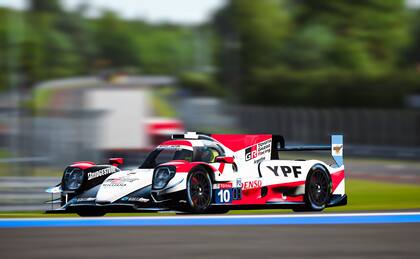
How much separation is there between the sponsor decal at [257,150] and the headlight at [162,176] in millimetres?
1203

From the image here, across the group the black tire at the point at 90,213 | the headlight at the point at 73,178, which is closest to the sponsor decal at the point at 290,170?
the black tire at the point at 90,213

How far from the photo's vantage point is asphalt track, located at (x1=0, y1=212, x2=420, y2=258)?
8.66 metres

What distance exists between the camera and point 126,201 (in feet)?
34.3

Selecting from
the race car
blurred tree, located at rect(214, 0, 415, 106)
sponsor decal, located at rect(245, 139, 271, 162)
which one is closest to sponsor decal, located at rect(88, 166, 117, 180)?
the race car

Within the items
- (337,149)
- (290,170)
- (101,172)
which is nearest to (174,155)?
(101,172)

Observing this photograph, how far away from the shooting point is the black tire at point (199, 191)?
34.3 ft

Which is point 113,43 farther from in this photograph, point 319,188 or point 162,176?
point 162,176

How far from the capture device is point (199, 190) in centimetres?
1066

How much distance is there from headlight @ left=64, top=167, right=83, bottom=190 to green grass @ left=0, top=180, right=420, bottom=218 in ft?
3.89

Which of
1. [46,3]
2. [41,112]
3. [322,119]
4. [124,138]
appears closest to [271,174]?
[124,138]

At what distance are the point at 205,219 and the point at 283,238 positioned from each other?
5.19 ft

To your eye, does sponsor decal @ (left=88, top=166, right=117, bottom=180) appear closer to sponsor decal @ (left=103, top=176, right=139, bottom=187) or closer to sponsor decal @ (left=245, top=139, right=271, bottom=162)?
sponsor decal @ (left=103, top=176, right=139, bottom=187)

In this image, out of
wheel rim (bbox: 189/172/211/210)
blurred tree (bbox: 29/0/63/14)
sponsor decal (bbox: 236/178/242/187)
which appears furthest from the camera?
blurred tree (bbox: 29/0/63/14)

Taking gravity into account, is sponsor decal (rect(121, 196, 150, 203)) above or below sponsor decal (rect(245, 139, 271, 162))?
below
